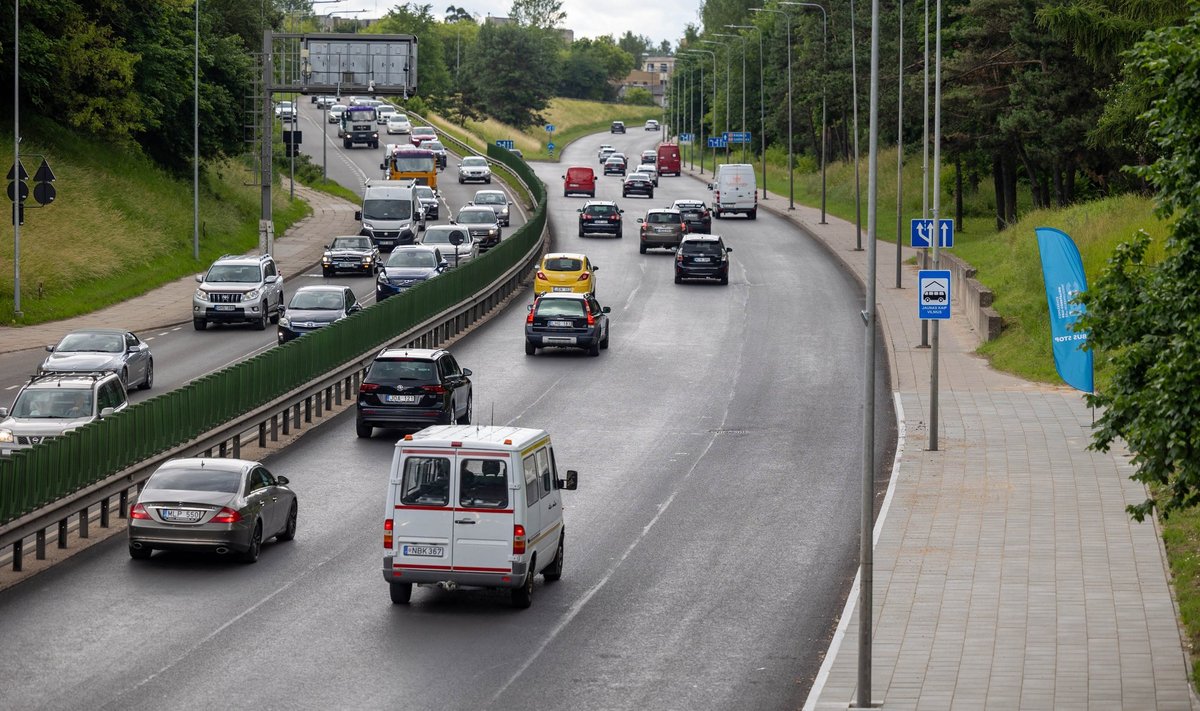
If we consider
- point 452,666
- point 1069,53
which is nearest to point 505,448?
point 452,666

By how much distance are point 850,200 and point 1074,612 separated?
72.3 metres

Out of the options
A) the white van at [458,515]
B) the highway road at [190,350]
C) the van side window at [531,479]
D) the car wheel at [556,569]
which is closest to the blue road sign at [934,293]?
the car wheel at [556,569]

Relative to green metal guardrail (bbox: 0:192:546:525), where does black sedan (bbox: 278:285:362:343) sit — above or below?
above

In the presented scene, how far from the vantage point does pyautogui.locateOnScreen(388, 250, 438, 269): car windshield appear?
162 feet

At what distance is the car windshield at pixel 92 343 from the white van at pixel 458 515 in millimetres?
17239

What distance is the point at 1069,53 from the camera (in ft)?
197

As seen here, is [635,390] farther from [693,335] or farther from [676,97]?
[676,97]

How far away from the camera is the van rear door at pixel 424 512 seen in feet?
60.7

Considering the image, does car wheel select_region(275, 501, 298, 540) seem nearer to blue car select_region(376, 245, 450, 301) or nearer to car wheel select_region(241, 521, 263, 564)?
car wheel select_region(241, 521, 263, 564)

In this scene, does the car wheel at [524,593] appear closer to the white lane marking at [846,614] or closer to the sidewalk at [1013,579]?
the white lane marking at [846,614]

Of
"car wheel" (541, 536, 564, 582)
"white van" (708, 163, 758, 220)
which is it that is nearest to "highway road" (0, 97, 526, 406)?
"car wheel" (541, 536, 564, 582)

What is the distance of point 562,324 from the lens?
40.2m

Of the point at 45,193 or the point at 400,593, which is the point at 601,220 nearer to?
the point at 45,193

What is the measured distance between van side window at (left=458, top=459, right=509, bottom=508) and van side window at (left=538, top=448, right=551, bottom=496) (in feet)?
3.53
